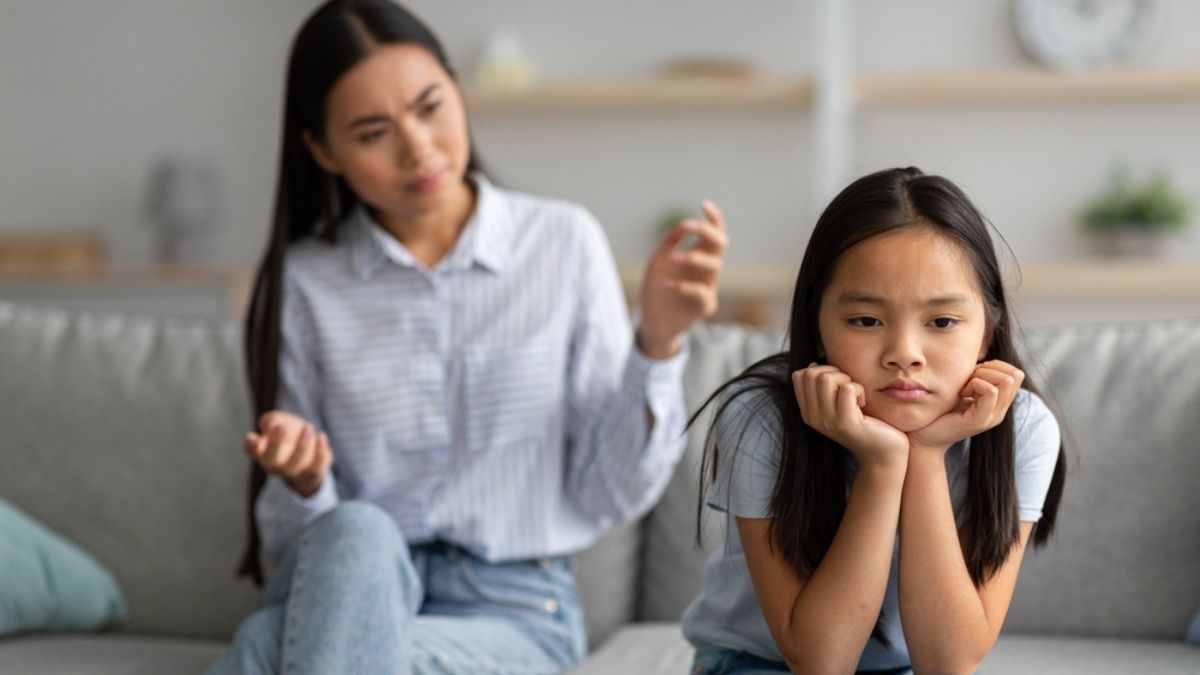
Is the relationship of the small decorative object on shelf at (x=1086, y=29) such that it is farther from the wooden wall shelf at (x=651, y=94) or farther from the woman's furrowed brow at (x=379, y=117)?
the woman's furrowed brow at (x=379, y=117)

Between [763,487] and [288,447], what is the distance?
21.7 inches

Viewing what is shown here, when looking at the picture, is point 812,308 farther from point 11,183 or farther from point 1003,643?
point 11,183

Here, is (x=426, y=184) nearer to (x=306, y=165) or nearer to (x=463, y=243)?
(x=463, y=243)

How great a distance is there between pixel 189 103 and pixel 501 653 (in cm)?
392

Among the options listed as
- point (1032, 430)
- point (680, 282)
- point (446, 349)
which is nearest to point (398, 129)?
point (446, 349)

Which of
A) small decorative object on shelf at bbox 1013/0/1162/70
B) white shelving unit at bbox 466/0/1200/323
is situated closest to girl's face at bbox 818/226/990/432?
white shelving unit at bbox 466/0/1200/323

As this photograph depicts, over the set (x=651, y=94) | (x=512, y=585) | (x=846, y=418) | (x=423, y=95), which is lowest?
(x=512, y=585)

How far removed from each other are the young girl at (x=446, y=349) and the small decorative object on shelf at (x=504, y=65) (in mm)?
2674

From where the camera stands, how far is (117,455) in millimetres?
2162

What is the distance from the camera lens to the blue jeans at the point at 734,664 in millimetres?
1423

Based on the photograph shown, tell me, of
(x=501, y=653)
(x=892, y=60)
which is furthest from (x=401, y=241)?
(x=892, y=60)

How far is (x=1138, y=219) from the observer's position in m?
4.35

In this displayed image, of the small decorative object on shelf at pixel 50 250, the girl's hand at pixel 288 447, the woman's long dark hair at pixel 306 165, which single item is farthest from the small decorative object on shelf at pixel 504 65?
the girl's hand at pixel 288 447

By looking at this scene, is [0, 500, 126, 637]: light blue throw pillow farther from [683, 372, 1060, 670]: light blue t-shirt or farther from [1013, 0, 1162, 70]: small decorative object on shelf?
[1013, 0, 1162, 70]: small decorative object on shelf
